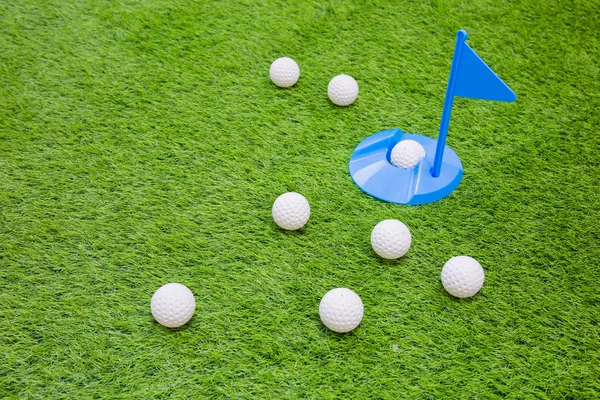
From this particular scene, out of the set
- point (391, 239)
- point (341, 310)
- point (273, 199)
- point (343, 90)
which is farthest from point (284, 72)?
point (341, 310)

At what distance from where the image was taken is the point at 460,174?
1783 mm

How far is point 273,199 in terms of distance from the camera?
1744 millimetres

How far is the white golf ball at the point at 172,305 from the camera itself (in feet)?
4.61

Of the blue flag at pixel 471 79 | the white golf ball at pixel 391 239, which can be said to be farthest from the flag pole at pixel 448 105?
the white golf ball at pixel 391 239

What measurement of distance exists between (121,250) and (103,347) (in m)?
0.30

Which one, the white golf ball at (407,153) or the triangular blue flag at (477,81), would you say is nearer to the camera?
the triangular blue flag at (477,81)

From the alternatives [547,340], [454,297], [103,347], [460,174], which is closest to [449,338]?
[454,297]

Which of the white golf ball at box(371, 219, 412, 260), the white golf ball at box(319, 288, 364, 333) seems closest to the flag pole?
the white golf ball at box(371, 219, 412, 260)

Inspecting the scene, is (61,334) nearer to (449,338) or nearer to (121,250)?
(121,250)

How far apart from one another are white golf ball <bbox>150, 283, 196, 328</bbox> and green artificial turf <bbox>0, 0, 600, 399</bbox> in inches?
1.7

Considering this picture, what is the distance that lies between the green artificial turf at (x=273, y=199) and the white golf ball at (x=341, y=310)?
0.04 metres

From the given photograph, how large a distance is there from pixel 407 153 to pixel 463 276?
0.44 meters

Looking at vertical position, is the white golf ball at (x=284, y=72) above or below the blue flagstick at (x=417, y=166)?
above

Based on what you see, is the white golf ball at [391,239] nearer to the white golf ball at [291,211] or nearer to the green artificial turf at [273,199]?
the green artificial turf at [273,199]
